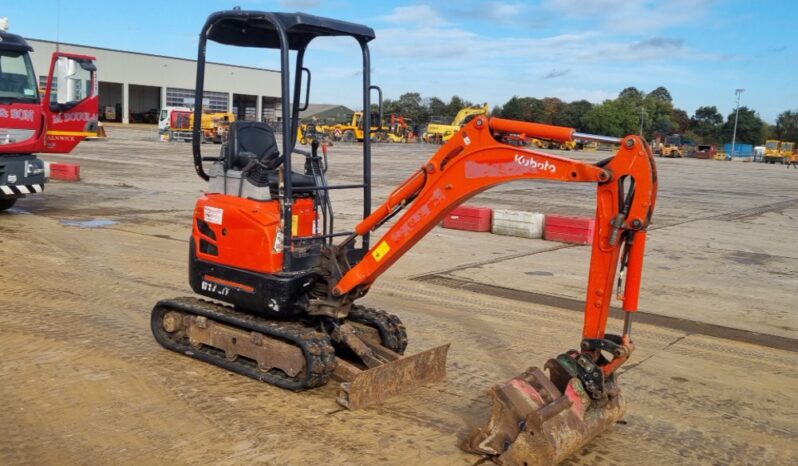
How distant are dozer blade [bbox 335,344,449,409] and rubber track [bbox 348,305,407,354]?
16.2 inches

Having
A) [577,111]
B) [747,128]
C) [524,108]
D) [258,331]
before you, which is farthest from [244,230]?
[747,128]

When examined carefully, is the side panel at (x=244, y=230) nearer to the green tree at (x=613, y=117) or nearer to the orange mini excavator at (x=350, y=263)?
the orange mini excavator at (x=350, y=263)

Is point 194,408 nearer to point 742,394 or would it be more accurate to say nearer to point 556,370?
point 556,370

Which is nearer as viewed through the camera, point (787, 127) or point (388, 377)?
point (388, 377)

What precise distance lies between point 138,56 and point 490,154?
71.0 meters

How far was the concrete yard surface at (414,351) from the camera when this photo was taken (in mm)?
4699

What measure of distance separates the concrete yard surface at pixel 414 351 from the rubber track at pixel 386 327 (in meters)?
0.50

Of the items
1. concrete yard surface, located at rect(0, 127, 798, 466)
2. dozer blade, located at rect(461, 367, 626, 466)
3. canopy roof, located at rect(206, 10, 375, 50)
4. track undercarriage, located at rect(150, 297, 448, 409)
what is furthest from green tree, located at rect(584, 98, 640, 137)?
dozer blade, located at rect(461, 367, 626, 466)

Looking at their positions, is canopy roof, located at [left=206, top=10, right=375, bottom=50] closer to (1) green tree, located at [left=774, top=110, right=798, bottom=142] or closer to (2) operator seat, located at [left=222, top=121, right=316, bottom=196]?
(2) operator seat, located at [left=222, top=121, right=316, bottom=196]

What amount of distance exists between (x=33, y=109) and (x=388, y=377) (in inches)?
413

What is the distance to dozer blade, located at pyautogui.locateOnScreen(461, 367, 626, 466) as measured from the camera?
13.7 feet

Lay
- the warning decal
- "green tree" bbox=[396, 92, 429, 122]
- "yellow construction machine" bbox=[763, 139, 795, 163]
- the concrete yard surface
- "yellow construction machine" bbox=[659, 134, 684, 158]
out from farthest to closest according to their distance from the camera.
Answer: "green tree" bbox=[396, 92, 429, 122] < "yellow construction machine" bbox=[763, 139, 795, 163] < "yellow construction machine" bbox=[659, 134, 684, 158] < the warning decal < the concrete yard surface

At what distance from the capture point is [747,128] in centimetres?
10275

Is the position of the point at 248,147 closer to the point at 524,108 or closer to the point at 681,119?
the point at 524,108
